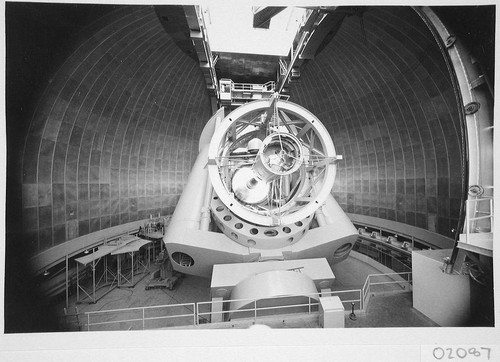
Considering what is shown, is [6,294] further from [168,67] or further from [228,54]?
[228,54]

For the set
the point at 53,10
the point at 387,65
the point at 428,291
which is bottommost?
the point at 428,291

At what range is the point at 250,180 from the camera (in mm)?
3668

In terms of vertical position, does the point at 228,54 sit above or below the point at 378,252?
above

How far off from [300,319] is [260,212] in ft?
4.97

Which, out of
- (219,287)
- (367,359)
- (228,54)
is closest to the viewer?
(367,359)

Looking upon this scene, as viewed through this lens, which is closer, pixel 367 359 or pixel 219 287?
pixel 367 359

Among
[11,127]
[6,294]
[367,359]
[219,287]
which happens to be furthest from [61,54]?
[367,359]

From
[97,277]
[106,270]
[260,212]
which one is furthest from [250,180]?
[97,277]

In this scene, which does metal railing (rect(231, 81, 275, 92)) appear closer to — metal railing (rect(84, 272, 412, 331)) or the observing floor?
the observing floor

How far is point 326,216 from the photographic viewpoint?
379 centimetres

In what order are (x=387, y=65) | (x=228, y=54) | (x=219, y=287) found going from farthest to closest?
1. (x=228, y=54)
2. (x=387, y=65)
3. (x=219, y=287)

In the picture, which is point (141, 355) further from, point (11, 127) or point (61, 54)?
point (61, 54)

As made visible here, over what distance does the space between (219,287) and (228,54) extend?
719 cm

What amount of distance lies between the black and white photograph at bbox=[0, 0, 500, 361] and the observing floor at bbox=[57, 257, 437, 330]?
4cm
